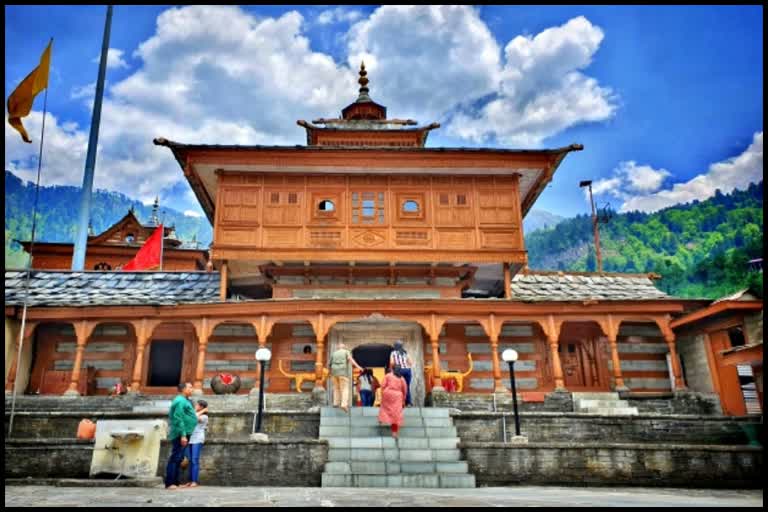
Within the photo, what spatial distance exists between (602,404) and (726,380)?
4.37 metres

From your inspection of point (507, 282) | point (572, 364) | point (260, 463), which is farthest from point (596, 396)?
point (260, 463)

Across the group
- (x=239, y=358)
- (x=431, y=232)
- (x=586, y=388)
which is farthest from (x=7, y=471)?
(x=586, y=388)

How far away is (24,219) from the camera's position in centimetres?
12250

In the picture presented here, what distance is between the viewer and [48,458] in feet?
37.2

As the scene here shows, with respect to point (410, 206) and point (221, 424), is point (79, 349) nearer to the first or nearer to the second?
point (221, 424)

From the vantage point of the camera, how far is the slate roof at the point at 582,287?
20.2 meters

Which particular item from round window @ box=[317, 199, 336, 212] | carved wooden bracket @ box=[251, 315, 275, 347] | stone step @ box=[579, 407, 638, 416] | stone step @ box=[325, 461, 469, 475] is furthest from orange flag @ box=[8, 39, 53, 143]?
stone step @ box=[579, 407, 638, 416]

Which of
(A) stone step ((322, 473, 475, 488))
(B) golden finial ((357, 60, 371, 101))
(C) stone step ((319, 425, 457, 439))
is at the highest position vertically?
(B) golden finial ((357, 60, 371, 101))

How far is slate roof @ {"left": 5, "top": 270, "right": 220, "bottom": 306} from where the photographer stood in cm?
1914

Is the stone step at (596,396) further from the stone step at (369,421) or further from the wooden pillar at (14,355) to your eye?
the wooden pillar at (14,355)

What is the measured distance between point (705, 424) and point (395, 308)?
28.9 feet

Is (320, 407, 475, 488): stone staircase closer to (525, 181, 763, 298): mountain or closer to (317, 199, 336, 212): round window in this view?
(317, 199, 336, 212): round window

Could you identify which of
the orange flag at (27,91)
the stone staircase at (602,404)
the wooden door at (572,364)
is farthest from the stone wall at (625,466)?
the orange flag at (27,91)

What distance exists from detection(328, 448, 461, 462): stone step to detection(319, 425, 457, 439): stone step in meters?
0.86
